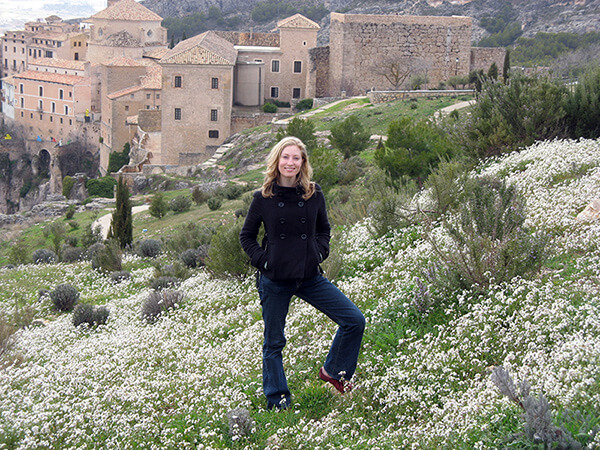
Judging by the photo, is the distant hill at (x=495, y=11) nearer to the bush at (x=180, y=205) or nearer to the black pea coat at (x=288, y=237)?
the bush at (x=180, y=205)

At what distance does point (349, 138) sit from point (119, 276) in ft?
45.3

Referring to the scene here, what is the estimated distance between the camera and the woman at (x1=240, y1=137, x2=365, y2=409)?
5215mm

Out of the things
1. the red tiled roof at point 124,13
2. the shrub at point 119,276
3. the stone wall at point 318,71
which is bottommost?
the shrub at point 119,276

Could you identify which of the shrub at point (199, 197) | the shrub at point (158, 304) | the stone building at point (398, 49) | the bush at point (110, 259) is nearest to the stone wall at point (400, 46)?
the stone building at point (398, 49)

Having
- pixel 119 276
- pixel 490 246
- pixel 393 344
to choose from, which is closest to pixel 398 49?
pixel 119 276

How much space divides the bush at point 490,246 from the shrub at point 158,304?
13.1ft

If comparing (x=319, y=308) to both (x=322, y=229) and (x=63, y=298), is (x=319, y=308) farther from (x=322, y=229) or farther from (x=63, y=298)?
(x=63, y=298)

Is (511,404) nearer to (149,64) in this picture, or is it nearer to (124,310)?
(124,310)

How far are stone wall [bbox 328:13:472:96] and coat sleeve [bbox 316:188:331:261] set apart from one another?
38684 mm

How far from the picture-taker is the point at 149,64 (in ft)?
203

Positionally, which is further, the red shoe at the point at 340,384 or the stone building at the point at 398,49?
the stone building at the point at 398,49

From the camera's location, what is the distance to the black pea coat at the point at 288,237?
518cm

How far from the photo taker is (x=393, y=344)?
5969 millimetres

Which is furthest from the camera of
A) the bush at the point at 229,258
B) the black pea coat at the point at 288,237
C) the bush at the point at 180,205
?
the bush at the point at 180,205
